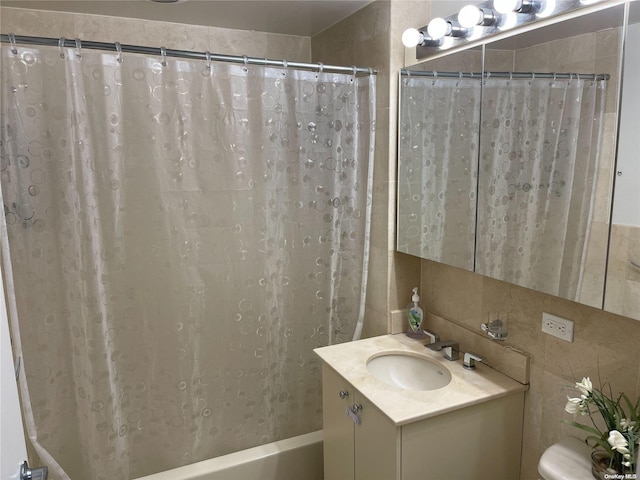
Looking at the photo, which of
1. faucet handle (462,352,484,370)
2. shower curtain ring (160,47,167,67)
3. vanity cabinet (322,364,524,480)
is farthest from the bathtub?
shower curtain ring (160,47,167,67)

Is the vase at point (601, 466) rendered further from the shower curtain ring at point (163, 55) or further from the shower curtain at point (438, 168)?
the shower curtain ring at point (163, 55)

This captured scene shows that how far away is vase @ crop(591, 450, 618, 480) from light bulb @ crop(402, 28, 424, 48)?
156 centimetres

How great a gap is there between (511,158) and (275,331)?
130cm

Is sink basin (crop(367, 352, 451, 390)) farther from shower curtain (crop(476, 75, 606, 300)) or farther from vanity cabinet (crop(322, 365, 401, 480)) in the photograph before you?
shower curtain (crop(476, 75, 606, 300))

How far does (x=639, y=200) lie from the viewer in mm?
1200

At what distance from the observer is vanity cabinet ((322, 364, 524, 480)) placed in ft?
5.04

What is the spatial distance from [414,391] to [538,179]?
85cm

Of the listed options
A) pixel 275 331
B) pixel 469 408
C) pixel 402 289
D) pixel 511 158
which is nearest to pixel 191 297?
pixel 275 331

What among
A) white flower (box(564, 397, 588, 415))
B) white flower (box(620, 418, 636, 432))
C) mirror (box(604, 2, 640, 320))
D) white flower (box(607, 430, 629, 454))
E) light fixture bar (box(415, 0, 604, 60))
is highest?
light fixture bar (box(415, 0, 604, 60))

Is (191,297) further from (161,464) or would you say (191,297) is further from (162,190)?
(161,464)

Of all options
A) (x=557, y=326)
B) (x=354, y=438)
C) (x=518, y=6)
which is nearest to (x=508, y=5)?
(x=518, y=6)

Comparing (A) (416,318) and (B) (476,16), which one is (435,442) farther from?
(B) (476,16)

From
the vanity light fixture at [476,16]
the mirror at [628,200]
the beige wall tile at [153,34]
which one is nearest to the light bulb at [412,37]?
the vanity light fixture at [476,16]

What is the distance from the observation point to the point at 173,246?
6.37 feet
